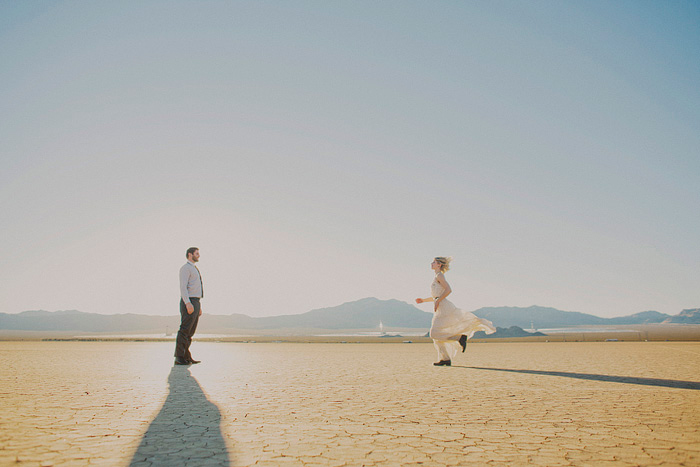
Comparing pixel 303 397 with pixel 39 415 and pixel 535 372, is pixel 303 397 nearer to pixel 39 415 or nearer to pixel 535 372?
pixel 39 415

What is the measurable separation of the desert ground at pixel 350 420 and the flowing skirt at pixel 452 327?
1977mm

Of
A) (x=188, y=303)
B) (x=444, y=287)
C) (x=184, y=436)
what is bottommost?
(x=184, y=436)

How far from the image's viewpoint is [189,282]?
913 cm

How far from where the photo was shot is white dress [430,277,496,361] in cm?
870

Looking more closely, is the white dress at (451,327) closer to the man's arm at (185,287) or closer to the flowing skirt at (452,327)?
the flowing skirt at (452,327)

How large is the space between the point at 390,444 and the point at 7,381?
604 cm

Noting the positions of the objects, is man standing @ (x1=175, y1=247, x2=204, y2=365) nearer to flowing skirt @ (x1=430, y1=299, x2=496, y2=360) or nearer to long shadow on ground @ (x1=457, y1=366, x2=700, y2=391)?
flowing skirt @ (x1=430, y1=299, x2=496, y2=360)

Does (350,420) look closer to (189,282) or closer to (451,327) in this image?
(451,327)

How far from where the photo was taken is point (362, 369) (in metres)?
8.20

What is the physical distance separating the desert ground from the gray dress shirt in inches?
95.4

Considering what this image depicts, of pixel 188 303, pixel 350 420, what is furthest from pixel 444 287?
pixel 350 420

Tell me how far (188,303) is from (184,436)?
19.7 ft

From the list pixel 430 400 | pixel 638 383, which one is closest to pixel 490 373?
pixel 638 383

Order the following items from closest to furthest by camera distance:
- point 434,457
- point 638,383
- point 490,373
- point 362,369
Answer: point 434,457, point 638,383, point 490,373, point 362,369
